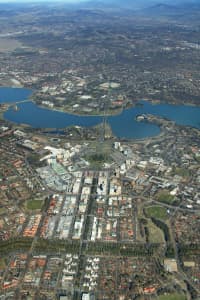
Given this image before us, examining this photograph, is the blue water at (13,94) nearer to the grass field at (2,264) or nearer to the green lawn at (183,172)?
the green lawn at (183,172)

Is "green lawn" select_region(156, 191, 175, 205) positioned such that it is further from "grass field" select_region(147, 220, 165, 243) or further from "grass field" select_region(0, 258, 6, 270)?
"grass field" select_region(0, 258, 6, 270)

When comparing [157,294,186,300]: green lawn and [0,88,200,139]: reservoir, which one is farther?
[0,88,200,139]: reservoir

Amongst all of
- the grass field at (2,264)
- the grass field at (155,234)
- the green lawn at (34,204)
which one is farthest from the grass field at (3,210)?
the grass field at (155,234)

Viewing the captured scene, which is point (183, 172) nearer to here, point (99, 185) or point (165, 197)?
point (165, 197)

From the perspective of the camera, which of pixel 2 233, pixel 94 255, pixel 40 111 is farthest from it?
pixel 40 111

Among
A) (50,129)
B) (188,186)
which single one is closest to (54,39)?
(50,129)

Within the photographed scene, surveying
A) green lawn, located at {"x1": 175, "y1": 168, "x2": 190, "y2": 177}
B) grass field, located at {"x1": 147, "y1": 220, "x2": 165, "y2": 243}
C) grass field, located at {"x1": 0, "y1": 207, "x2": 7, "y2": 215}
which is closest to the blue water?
grass field, located at {"x1": 0, "y1": 207, "x2": 7, "y2": 215}

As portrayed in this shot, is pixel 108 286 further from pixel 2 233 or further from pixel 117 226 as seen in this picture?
pixel 2 233
